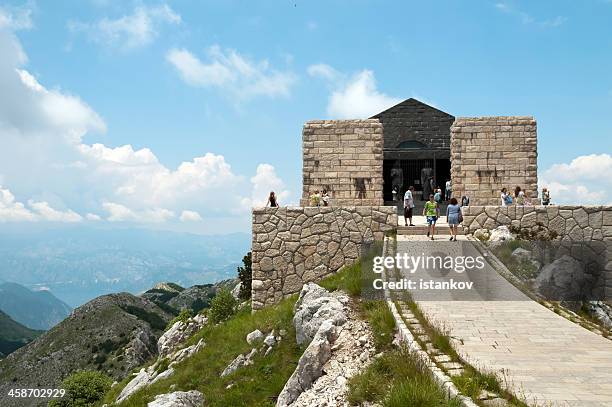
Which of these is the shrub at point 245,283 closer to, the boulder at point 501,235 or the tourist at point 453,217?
the tourist at point 453,217

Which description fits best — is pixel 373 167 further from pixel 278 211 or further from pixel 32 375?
pixel 32 375

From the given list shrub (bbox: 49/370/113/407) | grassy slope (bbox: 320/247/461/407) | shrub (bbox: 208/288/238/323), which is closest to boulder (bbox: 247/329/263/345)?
grassy slope (bbox: 320/247/461/407)

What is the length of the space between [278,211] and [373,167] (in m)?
6.34

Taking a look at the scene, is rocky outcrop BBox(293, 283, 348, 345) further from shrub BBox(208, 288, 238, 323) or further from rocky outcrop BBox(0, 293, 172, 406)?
rocky outcrop BBox(0, 293, 172, 406)

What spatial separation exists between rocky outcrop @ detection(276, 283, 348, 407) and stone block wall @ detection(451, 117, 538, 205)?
10.5 meters

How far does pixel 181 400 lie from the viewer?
10469 millimetres

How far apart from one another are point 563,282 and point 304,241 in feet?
23.4

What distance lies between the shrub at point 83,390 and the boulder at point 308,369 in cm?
2417

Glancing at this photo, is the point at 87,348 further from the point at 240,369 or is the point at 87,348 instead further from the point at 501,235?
the point at 501,235

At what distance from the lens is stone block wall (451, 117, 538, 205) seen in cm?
1994

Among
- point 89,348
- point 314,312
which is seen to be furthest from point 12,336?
point 314,312

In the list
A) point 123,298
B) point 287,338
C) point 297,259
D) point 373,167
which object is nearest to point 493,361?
point 287,338

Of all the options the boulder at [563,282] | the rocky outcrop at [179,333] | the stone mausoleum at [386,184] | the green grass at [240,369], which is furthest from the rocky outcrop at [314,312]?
the rocky outcrop at [179,333]

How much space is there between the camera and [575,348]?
788cm
